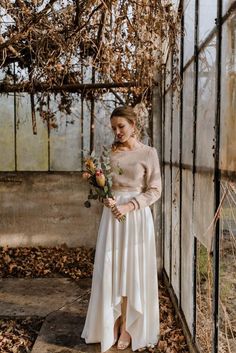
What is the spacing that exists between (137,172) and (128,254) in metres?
0.65

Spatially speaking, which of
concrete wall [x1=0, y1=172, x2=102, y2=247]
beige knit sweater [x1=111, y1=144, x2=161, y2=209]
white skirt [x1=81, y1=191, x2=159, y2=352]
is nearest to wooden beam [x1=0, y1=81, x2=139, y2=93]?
concrete wall [x1=0, y1=172, x2=102, y2=247]

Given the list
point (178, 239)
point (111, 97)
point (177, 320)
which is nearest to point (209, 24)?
point (178, 239)

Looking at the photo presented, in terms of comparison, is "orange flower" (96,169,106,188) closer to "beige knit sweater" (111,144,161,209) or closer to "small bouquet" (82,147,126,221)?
"small bouquet" (82,147,126,221)

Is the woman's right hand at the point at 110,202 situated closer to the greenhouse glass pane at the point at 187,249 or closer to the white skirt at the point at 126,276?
the white skirt at the point at 126,276

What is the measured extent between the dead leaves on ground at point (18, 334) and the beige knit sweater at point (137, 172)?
5.11 ft

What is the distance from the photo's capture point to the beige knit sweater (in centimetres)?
302

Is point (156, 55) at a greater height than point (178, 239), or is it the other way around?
point (156, 55)

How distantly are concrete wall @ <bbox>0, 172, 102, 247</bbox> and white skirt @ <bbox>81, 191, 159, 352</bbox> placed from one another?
3.05 metres

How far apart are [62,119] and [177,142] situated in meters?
2.79

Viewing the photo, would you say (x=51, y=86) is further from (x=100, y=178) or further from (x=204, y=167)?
(x=204, y=167)

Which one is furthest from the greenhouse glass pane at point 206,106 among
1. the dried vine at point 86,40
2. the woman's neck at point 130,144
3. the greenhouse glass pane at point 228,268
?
the dried vine at point 86,40

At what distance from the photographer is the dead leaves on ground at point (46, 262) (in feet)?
17.2

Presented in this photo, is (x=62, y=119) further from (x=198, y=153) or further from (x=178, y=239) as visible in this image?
(x=198, y=153)

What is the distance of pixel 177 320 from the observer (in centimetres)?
361
